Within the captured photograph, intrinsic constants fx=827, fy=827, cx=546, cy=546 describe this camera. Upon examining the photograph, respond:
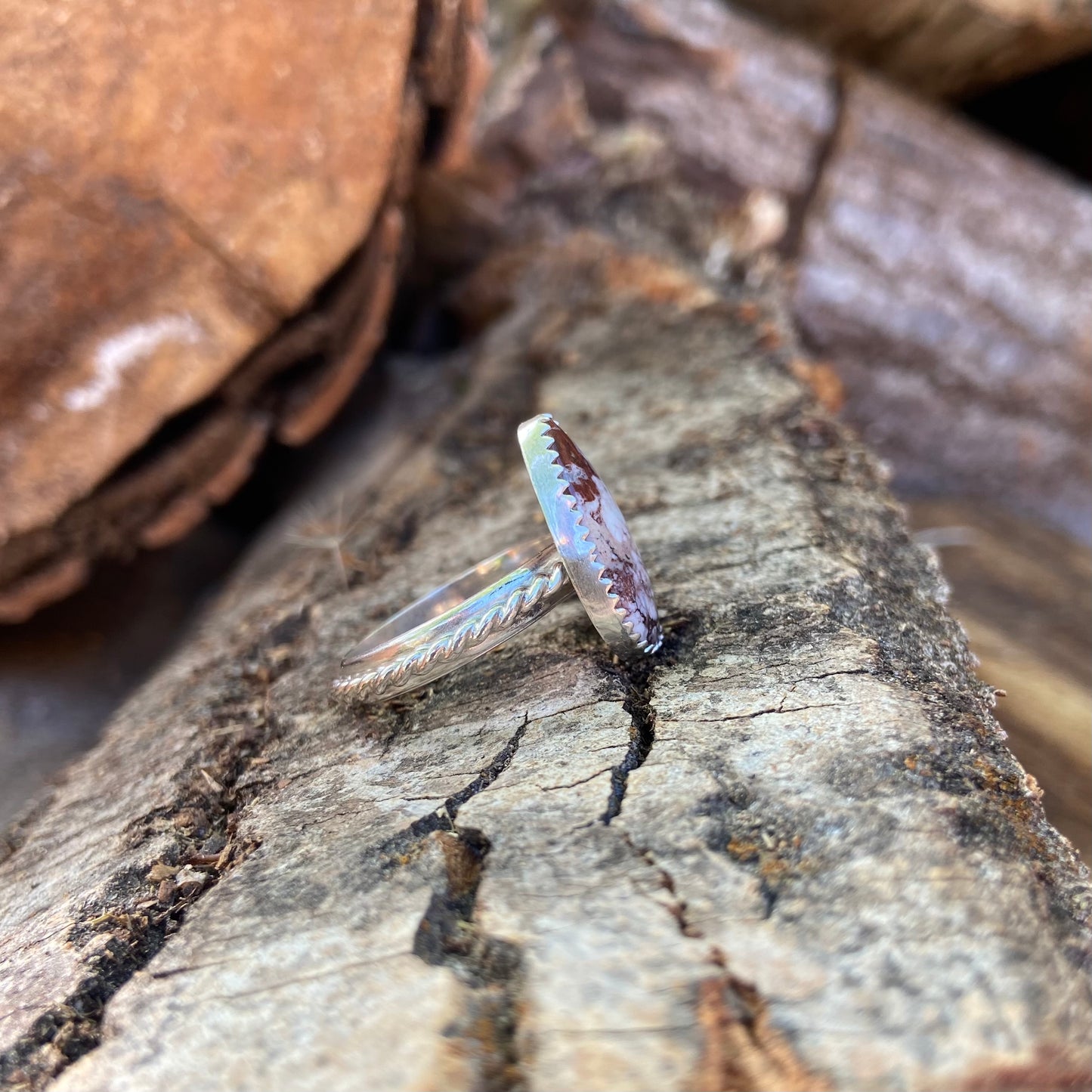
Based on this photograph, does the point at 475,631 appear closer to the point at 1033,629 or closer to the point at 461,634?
the point at 461,634

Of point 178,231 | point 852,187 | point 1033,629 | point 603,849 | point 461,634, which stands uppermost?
point 852,187

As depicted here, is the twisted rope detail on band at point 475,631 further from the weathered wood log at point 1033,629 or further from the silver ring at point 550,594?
the weathered wood log at point 1033,629

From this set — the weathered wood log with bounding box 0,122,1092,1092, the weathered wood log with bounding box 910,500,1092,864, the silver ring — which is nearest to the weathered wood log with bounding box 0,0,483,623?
the weathered wood log with bounding box 0,122,1092,1092

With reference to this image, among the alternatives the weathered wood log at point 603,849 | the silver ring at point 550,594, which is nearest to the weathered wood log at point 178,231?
the weathered wood log at point 603,849

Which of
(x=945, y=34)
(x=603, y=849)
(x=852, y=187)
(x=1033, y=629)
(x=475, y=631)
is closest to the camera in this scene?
(x=603, y=849)

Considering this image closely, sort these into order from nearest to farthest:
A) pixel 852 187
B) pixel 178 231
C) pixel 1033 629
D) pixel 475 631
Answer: pixel 475 631, pixel 178 231, pixel 1033 629, pixel 852 187

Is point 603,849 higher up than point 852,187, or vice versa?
point 852,187

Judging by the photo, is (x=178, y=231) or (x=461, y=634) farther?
(x=178, y=231)

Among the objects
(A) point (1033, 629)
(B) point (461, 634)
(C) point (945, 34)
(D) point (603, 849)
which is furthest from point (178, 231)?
(C) point (945, 34)
